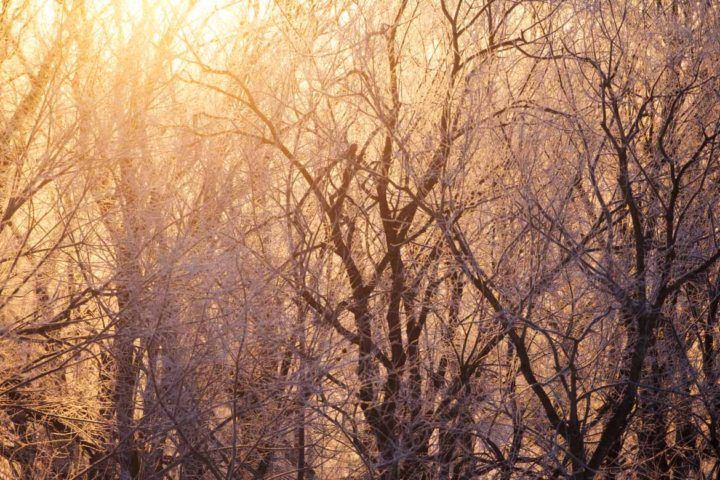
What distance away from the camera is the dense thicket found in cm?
532

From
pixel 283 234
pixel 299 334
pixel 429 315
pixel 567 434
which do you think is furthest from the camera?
pixel 429 315

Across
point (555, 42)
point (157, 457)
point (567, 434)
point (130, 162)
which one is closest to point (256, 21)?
point (130, 162)

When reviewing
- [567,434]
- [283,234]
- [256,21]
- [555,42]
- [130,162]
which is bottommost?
[567,434]

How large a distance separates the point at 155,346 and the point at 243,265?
878 millimetres

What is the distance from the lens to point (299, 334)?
5.44 m

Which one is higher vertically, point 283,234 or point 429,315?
point 283,234

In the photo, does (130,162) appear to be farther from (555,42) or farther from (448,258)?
(555,42)

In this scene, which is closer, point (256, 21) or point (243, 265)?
point (243, 265)

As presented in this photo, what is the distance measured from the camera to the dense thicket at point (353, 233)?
17.5 ft

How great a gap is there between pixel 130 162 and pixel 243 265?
1.43 m

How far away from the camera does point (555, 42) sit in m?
5.71

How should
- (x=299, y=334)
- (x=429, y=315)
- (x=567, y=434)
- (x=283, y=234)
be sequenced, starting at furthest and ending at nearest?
(x=429, y=315), (x=283, y=234), (x=299, y=334), (x=567, y=434)

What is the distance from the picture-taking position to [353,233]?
5.91m

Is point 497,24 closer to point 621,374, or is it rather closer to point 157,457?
point 621,374
